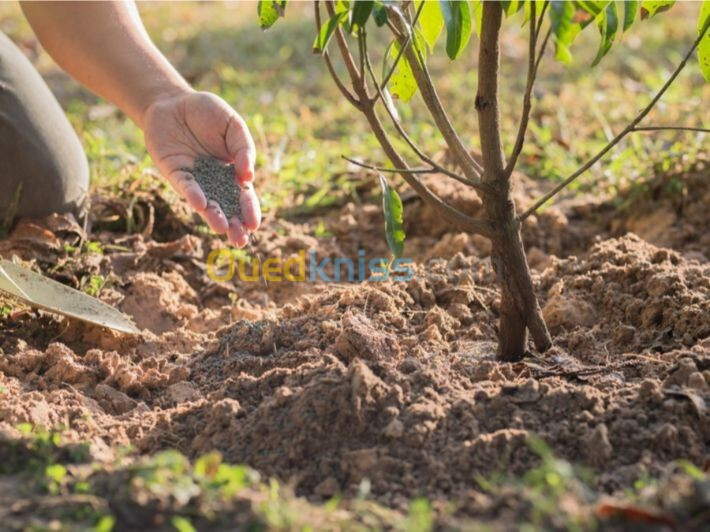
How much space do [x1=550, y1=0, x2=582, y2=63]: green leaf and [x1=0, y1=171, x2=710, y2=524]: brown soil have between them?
0.71 meters

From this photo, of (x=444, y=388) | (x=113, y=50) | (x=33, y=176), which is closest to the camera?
(x=444, y=388)

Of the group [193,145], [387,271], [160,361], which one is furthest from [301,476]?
[193,145]

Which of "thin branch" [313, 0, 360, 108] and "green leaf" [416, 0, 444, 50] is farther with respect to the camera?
"green leaf" [416, 0, 444, 50]

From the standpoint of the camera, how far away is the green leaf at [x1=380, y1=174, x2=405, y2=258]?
82.9 inches

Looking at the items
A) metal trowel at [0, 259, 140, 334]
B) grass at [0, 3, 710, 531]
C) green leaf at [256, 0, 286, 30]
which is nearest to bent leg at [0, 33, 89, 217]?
grass at [0, 3, 710, 531]

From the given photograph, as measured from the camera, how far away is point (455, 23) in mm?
1930

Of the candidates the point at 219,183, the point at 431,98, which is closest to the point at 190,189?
the point at 219,183

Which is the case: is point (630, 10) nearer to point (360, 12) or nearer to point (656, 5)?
point (656, 5)

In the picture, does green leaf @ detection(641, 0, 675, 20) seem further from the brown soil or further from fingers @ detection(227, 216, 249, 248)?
fingers @ detection(227, 216, 249, 248)

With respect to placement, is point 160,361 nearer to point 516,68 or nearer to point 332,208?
point 332,208

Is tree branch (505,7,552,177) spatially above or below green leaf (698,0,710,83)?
below

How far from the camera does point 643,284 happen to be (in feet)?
8.84

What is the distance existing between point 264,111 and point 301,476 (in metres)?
3.42

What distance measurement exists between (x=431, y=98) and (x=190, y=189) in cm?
81
